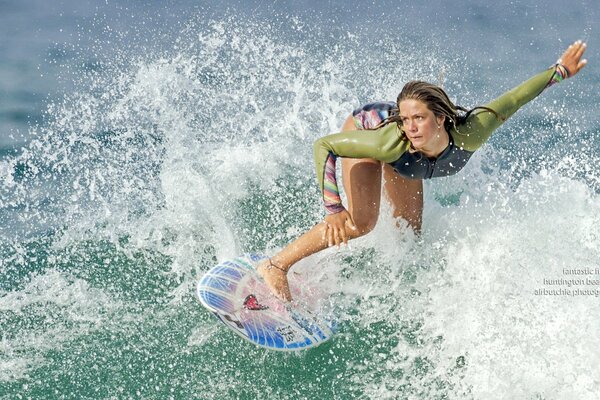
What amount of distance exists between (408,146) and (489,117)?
57 centimetres

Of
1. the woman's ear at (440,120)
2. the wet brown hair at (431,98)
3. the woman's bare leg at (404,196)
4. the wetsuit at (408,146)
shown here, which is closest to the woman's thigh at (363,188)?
the wetsuit at (408,146)

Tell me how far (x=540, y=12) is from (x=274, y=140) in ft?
17.5

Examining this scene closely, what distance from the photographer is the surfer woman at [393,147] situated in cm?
502

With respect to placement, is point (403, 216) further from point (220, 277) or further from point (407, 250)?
point (220, 277)

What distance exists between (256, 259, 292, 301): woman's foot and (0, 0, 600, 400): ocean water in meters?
0.41

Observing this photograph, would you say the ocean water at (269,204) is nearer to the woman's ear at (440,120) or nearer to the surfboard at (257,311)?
the surfboard at (257,311)

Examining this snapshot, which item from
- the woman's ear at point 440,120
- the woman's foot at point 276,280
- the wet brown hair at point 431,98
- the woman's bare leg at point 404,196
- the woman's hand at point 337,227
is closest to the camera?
the wet brown hair at point 431,98

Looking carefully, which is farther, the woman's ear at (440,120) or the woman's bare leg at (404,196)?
the woman's bare leg at (404,196)

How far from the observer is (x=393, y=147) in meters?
5.16

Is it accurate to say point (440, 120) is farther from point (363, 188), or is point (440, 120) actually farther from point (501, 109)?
point (363, 188)

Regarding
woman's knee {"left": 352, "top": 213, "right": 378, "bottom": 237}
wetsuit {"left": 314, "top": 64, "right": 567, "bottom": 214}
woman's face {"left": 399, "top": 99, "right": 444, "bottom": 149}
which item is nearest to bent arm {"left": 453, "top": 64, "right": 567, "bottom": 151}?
wetsuit {"left": 314, "top": 64, "right": 567, "bottom": 214}

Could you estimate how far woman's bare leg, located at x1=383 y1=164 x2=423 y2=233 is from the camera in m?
5.87

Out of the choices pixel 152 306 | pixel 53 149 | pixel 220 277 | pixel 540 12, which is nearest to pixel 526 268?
pixel 220 277

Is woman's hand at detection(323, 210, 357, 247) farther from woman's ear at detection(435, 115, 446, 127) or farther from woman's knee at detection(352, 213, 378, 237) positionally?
woman's ear at detection(435, 115, 446, 127)
